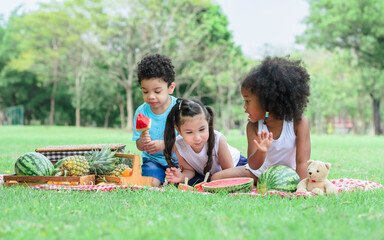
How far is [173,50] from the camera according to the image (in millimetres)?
30422

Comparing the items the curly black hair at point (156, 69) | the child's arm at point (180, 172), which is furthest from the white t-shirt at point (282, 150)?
the curly black hair at point (156, 69)

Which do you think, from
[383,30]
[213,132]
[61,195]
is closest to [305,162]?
[213,132]

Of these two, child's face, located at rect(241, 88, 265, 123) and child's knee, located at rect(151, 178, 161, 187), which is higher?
child's face, located at rect(241, 88, 265, 123)

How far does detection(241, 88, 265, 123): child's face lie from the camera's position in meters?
4.50

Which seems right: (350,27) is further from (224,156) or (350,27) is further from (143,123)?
(143,123)

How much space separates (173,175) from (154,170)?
64 cm

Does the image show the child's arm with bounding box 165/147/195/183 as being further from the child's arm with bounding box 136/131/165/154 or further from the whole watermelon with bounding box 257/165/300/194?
the whole watermelon with bounding box 257/165/300/194

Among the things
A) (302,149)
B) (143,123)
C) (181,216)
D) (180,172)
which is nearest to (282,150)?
(302,149)

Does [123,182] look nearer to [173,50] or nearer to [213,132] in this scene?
[213,132]

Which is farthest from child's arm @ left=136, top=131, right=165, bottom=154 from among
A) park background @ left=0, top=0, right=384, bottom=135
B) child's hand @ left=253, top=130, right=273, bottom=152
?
park background @ left=0, top=0, right=384, bottom=135

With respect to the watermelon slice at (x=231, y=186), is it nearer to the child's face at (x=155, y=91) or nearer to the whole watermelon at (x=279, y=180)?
the whole watermelon at (x=279, y=180)

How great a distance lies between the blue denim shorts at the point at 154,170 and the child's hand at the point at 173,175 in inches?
22.7

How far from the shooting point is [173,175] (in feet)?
15.9

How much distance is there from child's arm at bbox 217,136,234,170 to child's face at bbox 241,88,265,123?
611 millimetres
